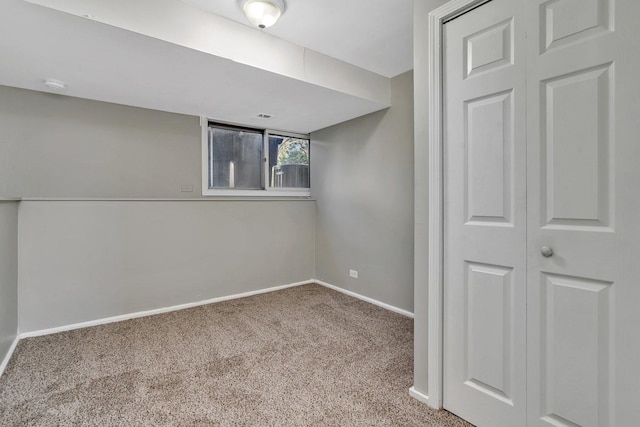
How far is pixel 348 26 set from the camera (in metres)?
2.26

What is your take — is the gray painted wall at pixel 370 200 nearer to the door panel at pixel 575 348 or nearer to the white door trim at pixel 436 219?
the white door trim at pixel 436 219

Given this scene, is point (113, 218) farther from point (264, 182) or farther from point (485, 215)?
point (485, 215)

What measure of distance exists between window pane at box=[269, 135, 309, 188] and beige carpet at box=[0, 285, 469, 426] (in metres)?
2.00

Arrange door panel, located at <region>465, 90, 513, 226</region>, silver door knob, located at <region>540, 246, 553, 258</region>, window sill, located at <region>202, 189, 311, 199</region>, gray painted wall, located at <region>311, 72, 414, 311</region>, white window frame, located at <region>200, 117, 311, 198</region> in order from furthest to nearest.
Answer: window sill, located at <region>202, 189, 311, 199</region> < white window frame, located at <region>200, 117, 311, 198</region> < gray painted wall, located at <region>311, 72, 414, 311</region> < door panel, located at <region>465, 90, 513, 226</region> < silver door knob, located at <region>540, 246, 553, 258</region>

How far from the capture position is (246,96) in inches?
113

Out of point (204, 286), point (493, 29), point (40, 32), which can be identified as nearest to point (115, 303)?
point (204, 286)

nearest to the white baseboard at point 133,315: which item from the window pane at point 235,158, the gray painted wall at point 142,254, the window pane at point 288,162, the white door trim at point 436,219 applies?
the gray painted wall at point 142,254

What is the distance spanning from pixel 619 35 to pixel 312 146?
3524mm

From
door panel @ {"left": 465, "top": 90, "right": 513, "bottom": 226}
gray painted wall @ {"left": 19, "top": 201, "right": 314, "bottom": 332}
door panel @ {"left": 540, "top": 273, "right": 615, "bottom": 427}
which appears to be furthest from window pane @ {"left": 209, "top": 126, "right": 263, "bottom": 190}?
door panel @ {"left": 540, "top": 273, "right": 615, "bottom": 427}

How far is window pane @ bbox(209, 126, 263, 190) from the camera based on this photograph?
3805mm

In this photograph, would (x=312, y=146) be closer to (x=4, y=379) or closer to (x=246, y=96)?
(x=246, y=96)

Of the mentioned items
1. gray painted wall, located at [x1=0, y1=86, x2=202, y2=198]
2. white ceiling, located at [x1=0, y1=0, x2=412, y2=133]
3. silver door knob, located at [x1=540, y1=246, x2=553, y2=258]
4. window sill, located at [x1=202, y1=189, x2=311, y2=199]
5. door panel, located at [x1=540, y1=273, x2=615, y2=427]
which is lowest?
door panel, located at [x1=540, y1=273, x2=615, y2=427]

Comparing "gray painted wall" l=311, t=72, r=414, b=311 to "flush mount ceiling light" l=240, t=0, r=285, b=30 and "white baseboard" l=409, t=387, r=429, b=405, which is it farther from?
"flush mount ceiling light" l=240, t=0, r=285, b=30

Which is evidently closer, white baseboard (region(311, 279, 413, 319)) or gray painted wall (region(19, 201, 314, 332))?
gray painted wall (region(19, 201, 314, 332))
